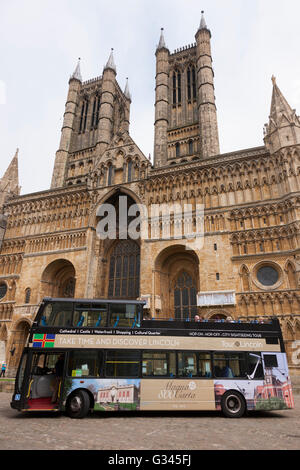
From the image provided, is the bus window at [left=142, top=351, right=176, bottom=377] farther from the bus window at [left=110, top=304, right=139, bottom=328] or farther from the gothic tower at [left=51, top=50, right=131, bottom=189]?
the gothic tower at [left=51, top=50, right=131, bottom=189]

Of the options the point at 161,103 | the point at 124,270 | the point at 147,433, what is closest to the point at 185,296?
the point at 124,270

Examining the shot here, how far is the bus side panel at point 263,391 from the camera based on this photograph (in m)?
9.67

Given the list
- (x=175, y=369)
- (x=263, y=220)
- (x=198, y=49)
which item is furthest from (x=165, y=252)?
(x=198, y=49)

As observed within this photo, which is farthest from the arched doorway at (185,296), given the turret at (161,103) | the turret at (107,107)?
the turret at (107,107)

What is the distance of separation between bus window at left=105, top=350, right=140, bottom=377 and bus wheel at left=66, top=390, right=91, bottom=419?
37.7 inches

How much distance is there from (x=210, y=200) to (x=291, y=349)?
1188cm

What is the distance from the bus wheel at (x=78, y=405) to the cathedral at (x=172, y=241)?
1178 cm

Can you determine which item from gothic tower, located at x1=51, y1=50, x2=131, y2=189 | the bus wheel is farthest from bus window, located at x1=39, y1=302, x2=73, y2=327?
gothic tower, located at x1=51, y1=50, x2=131, y2=189

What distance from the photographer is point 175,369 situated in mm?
9844

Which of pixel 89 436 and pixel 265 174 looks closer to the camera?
pixel 89 436

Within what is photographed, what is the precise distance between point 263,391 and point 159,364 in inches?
145

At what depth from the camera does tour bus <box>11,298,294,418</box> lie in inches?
372

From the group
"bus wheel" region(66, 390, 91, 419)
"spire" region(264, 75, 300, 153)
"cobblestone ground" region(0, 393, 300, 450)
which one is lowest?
"cobblestone ground" region(0, 393, 300, 450)
